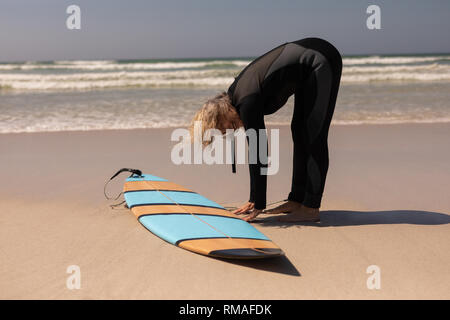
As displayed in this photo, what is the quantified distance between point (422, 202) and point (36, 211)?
275cm

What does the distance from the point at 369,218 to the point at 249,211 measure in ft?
2.61

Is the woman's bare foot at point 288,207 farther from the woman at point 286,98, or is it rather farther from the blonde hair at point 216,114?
the blonde hair at point 216,114

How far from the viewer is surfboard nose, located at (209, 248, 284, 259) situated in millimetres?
1963

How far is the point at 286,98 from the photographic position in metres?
2.48

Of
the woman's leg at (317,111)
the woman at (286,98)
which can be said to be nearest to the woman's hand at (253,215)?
the woman at (286,98)

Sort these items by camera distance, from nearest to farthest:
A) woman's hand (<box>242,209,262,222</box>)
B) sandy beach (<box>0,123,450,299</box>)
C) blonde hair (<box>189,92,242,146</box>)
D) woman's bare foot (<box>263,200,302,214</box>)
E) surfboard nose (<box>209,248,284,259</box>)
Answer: sandy beach (<box>0,123,450,299</box>) → surfboard nose (<box>209,248,284,259</box>) → blonde hair (<box>189,92,242,146</box>) → woman's hand (<box>242,209,262,222</box>) → woman's bare foot (<box>263,200,302,214</box>)

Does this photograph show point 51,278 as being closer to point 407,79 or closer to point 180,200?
point 180,200

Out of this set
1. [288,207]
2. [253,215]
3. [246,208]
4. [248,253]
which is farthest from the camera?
[288,207]

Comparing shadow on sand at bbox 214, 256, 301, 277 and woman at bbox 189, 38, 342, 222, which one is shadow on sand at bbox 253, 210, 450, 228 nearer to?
woman at bbox 189, 38, 342, 222

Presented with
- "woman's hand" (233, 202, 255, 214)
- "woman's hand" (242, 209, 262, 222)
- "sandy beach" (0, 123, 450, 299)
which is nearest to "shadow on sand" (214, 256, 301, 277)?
"sandy beach" (0, 123, 450, 299)

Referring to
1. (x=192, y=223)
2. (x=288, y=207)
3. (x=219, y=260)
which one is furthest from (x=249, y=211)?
(x=219, y=260)

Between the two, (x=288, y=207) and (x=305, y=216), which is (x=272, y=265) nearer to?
(x=305, y=216)
